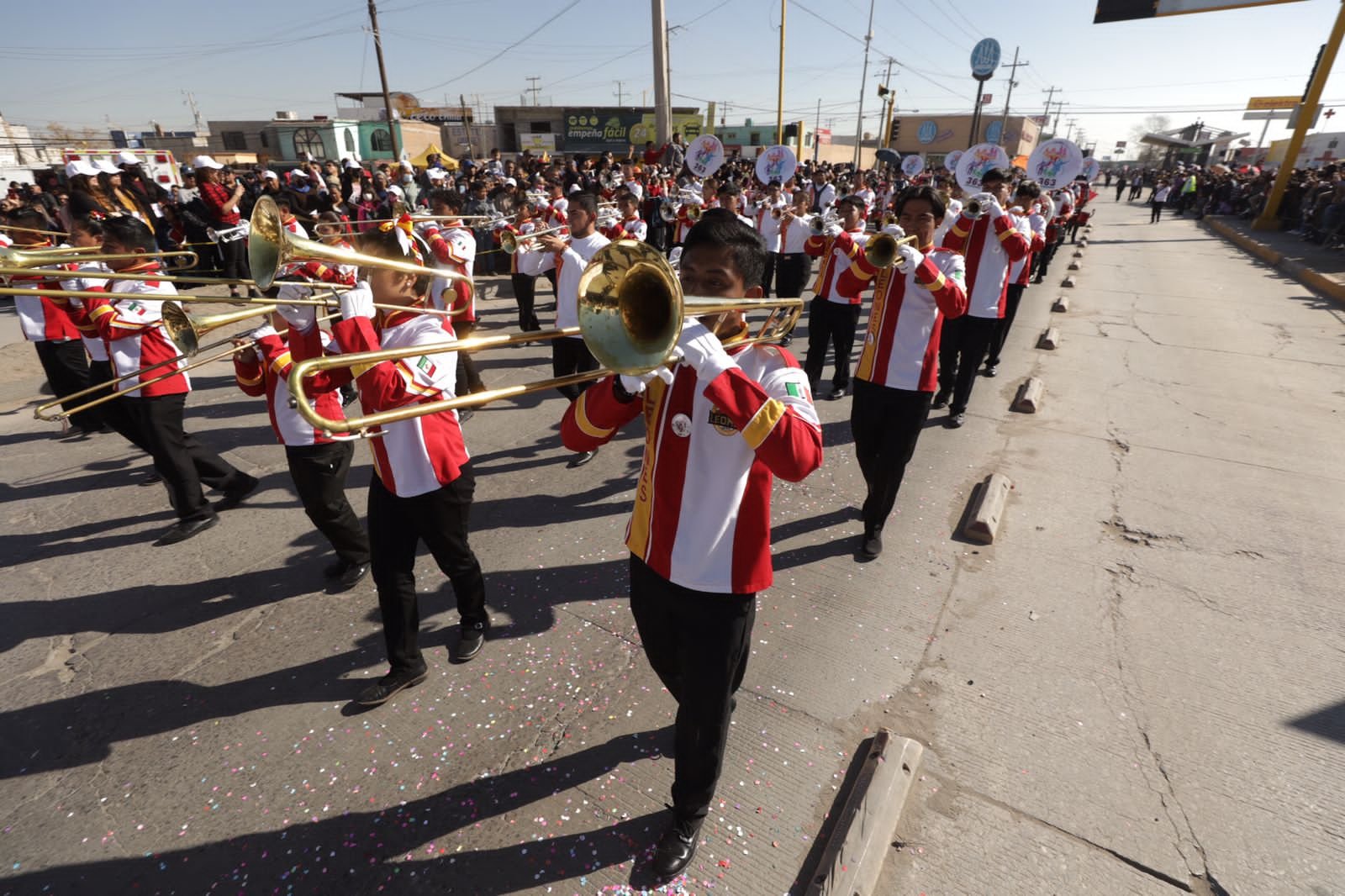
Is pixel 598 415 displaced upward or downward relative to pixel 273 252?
downward

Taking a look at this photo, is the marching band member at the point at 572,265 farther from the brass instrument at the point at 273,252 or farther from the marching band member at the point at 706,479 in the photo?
the marching band member at the point at 706,479

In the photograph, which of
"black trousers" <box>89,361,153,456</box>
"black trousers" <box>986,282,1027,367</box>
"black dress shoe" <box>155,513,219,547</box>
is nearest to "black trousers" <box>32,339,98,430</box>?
"black trousers" <box>89,361,153,456</box>

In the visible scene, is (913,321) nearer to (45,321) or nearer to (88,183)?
(45,321)

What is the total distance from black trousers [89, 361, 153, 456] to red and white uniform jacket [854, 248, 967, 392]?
5107 mm

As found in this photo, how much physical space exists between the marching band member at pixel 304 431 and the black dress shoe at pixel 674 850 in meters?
2.58

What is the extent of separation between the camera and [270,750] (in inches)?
108

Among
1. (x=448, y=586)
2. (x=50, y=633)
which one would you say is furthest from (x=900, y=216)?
(x=50, y=633)

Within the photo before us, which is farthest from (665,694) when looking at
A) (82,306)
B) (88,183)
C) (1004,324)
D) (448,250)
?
(88,183)

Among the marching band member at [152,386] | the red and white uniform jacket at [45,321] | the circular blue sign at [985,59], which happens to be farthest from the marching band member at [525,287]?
the circular blue sign at [985,59]

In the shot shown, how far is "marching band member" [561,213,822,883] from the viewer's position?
181cm

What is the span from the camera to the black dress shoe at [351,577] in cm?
382

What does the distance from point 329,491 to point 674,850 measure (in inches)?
107

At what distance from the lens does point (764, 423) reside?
5.57 feet

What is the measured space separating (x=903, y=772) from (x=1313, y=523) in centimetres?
430
